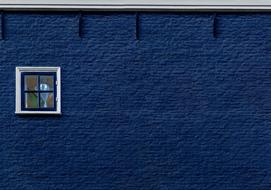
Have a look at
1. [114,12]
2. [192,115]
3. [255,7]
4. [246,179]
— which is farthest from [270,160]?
[114,12]

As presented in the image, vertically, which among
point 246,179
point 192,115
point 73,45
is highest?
point 73,45

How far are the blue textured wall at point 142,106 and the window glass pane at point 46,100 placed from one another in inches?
9.0

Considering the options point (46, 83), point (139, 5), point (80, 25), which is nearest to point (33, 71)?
point (46, 83)

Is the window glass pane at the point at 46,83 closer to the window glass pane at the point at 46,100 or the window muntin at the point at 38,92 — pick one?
the window muntin at the point at 38,92

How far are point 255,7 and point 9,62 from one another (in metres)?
4.66

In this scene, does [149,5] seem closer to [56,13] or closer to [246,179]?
[56,13]

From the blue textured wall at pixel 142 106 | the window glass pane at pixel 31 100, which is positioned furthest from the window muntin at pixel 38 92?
the blue textured wall at pixel 142 106

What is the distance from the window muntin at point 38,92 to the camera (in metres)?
17.9

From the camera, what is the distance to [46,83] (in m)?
17.9

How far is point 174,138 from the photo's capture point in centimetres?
1792

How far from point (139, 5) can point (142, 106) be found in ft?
6.12

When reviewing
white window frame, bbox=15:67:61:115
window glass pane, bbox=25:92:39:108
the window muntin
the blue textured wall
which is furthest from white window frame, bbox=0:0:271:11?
window glass pane, bbox=25:92:39:108

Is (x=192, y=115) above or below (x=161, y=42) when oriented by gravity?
below

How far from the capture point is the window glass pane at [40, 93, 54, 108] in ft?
58.6
